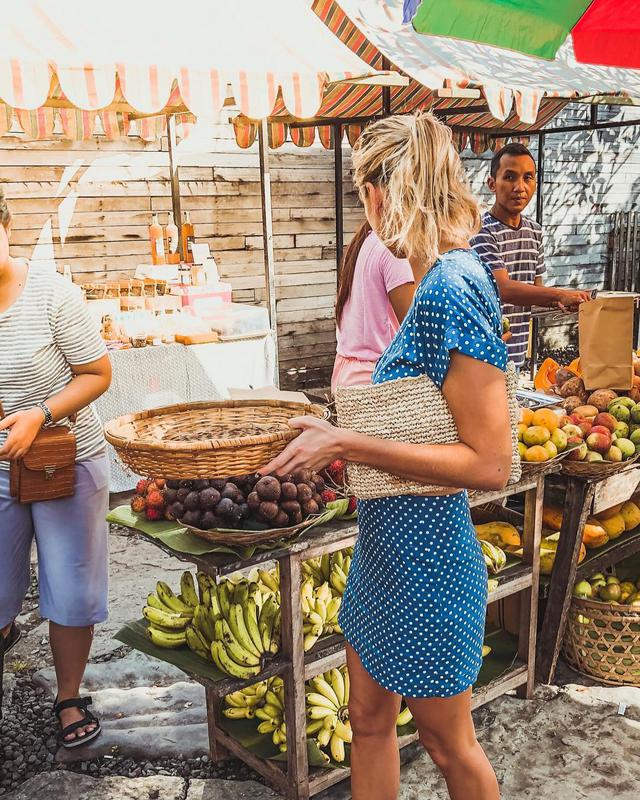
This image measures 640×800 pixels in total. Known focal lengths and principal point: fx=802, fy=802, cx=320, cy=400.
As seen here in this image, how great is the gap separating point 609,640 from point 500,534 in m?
0.65

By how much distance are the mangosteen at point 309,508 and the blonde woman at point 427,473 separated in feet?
1.34

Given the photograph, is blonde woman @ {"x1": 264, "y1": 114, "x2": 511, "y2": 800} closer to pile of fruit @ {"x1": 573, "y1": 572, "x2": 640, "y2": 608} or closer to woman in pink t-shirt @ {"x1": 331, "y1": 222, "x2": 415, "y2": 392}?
woman in pink t-shirt @ {"x1": 331, "y1": 222, "x2": 415, "y2": 392}

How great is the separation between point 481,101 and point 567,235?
12.4 ft

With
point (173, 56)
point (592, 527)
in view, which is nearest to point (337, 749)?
point (592, 527)

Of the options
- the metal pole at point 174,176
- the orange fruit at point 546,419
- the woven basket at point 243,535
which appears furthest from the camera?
the metal pole at point 174,176

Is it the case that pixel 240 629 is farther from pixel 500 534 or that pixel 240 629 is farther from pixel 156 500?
pixel 500 534

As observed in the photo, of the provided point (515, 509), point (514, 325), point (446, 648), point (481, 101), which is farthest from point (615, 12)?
point (446, 648)

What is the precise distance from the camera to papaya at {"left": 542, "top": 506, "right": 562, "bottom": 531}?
12.2ft

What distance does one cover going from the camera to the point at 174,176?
24.8 ft

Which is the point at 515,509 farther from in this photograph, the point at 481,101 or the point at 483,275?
the point at 481,101

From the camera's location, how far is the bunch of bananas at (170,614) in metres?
2.83

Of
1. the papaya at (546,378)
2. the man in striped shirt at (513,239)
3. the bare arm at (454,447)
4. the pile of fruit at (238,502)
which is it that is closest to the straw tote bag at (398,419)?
the bare arm at (454,447)

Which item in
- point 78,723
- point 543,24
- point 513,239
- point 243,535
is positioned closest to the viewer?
point 243,535

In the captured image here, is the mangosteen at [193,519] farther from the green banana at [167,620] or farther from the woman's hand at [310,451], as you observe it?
the woman's hand at [310,451]
